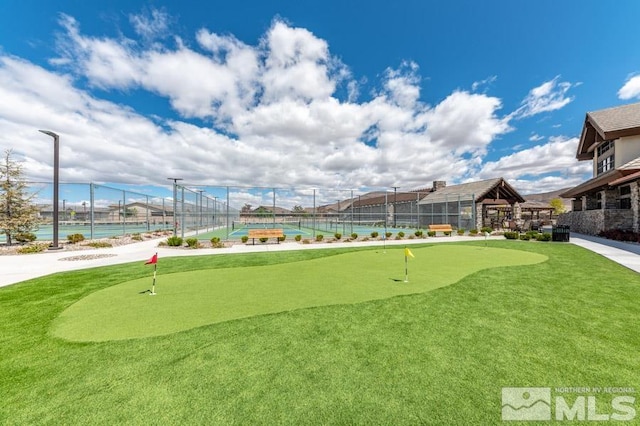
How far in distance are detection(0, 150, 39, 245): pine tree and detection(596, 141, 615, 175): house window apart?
36244 millimetres

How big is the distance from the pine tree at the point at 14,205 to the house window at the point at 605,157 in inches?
1427

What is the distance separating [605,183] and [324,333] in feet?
69.7

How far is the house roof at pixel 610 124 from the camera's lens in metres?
16.9

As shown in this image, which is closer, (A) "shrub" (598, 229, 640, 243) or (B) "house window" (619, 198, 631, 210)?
(A) "shrub" (598, 229, 640, 243)

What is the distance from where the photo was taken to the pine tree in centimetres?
1214

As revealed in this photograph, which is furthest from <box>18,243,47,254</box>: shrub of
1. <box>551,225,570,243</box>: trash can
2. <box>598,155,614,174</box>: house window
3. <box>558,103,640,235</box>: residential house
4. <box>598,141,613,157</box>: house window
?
<box>598,141,613,157</box>: house window

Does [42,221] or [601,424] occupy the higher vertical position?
[42,221]

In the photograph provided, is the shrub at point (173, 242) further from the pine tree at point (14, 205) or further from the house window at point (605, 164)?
the house window at point (605, 164)

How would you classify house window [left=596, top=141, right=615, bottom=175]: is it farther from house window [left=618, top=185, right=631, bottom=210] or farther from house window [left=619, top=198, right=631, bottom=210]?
house window [left=619, top=198, right=631, bottom=210]

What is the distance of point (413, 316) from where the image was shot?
12.6ft

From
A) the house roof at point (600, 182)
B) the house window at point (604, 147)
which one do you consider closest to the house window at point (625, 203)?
the house roof at point (600, 182)

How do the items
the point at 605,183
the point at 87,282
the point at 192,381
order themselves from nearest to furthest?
the point at 192,381 < the point at 87,282 < the point at 605,183

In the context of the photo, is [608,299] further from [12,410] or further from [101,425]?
[12,410]

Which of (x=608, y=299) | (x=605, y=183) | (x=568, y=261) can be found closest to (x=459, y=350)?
(x=608, y=299)
